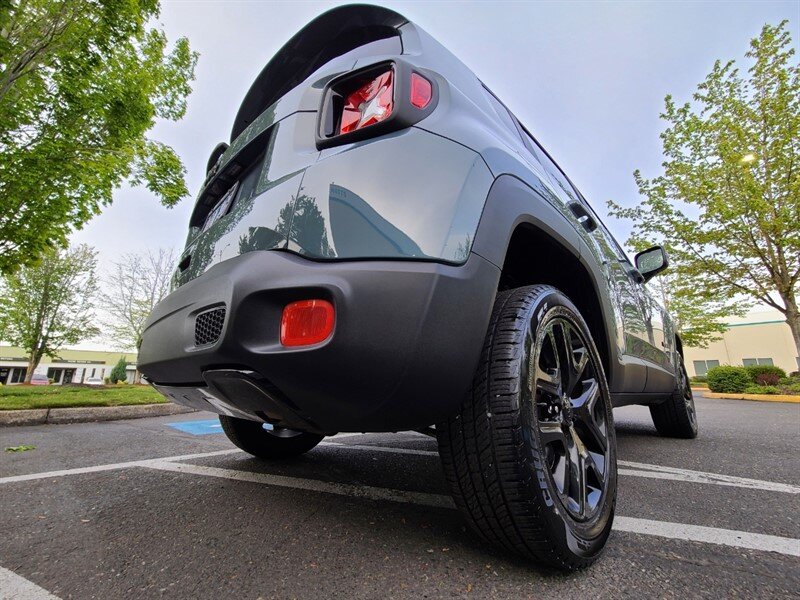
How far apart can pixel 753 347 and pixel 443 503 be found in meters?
43.1

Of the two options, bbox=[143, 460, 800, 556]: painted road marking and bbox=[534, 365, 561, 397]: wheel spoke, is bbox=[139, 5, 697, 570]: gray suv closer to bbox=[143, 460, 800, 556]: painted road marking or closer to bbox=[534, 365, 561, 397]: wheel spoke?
bbox=[534, 365, 561, 397]: wheel spoke

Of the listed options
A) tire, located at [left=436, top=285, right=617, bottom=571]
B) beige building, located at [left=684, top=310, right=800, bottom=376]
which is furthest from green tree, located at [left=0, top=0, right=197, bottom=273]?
beige building, located at [left=684, top=310, right=800, bottom=376]

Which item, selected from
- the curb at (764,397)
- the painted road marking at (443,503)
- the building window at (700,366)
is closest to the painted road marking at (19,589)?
the painted road marking at (443,503)

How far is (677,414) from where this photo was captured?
11.7 feet

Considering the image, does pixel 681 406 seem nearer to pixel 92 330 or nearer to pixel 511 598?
pixel 511 598

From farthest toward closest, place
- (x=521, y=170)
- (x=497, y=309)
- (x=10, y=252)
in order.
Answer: (x=10, y=252) → (x=521, y=170) → (x=497, y=309)

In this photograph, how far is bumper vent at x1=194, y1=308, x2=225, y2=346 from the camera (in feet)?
3.69

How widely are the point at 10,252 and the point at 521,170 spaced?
8.05 m

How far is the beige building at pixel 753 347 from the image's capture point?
104 feet

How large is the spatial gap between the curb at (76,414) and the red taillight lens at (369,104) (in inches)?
146

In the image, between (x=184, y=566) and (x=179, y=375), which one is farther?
(x=179, y=375)

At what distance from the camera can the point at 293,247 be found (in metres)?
1.08

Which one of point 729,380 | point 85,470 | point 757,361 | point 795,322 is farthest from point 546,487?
point 757,361

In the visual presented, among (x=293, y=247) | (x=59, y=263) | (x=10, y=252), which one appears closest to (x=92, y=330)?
(x=59, y=263)
